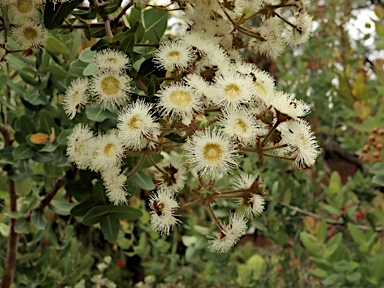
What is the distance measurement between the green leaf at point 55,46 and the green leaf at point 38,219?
277 mm

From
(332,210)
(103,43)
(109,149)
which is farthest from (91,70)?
(332,210)

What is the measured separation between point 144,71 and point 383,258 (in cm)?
89

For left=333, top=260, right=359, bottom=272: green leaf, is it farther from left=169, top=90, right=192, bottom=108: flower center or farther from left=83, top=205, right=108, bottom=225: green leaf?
left=169, top=90, right=192, bottom=108: flower center

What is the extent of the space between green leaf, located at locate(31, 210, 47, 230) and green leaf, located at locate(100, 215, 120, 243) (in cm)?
20

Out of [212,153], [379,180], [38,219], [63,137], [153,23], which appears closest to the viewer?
[212,153]

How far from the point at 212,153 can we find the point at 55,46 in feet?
1.78

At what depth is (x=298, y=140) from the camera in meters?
0.51

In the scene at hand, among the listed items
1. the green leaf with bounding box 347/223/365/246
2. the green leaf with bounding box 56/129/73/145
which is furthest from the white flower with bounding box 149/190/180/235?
the green leaf with bounding box 347/223/365/246

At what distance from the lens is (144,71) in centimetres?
61

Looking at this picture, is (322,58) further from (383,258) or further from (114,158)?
(114,158)

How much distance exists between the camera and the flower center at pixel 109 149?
0.53m

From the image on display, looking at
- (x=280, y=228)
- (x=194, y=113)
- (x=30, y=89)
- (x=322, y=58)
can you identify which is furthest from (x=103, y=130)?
(x=322, y=58)

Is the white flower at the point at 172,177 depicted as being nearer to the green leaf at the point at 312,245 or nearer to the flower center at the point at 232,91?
the flower center at the point at 232,91

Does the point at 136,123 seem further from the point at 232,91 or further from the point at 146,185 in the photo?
the point at 146,185
